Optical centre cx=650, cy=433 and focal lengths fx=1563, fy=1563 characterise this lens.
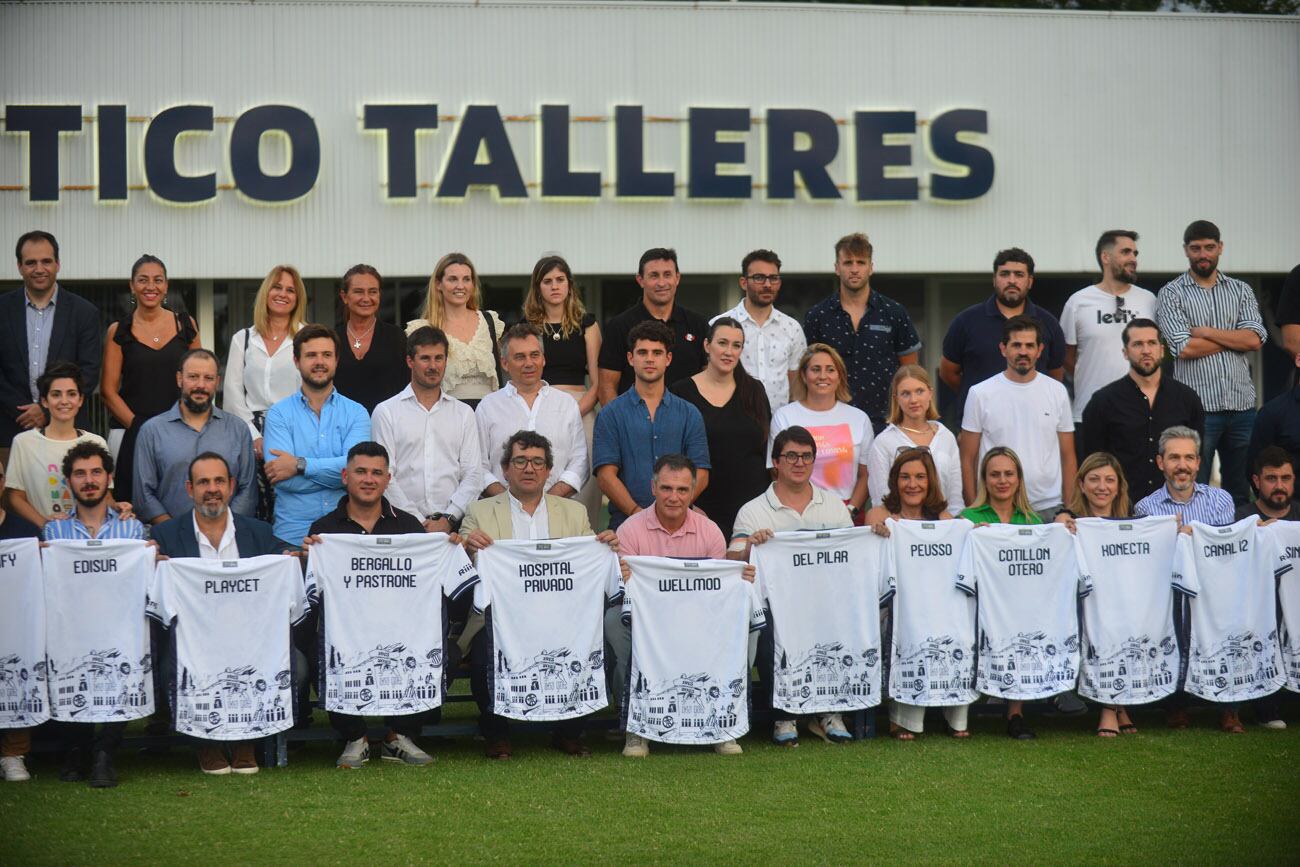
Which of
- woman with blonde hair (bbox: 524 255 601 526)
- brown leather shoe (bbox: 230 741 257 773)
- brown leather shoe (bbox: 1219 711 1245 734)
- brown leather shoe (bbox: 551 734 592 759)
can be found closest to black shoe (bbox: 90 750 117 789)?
brown leather shoe (bbox: 230 741 257 773)

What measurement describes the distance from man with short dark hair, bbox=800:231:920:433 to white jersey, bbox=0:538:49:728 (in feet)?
15.4

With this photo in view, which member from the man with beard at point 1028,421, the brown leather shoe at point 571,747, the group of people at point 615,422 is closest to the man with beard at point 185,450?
Answer: the group of people at point 615,422

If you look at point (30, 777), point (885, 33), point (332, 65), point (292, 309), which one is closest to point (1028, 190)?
point (885, 33)

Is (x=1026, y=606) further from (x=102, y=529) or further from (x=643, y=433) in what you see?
(x=102, y=529)

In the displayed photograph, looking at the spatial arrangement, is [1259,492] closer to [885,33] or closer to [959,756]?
[959,756]

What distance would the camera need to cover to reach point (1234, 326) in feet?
→ 35.3

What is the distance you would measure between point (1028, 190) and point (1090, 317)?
30.8ft

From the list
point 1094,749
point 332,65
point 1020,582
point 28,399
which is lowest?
point 1094,749

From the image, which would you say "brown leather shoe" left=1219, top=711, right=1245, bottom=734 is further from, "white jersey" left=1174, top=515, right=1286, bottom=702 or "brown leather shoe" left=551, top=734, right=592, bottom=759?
"brown leather shoe" left=551, top=734, right=592, bottom=759

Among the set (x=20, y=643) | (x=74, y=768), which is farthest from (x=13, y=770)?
(x=20, y=643)

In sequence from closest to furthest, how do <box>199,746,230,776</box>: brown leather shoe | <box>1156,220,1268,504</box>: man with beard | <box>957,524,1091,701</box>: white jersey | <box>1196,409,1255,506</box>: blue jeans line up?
<box>199,746,230,776</box>: brown leather shoe → <box>957,524,1091,701</box>: white jersey → <box>1156,220,1268,504</box>: man with beard → <box>1196,409,1255,506</box>: blue jeans

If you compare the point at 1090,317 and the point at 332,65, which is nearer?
the point at 1090,317

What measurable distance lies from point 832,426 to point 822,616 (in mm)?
1377

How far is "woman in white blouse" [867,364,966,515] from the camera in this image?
30.4 ft
